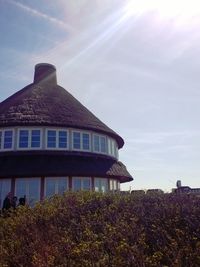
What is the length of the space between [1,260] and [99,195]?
14.1 ft

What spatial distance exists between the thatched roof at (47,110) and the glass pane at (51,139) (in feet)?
2.13

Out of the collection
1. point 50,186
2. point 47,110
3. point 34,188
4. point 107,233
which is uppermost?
point 47,110

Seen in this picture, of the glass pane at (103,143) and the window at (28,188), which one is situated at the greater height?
the glass pane at (103,143)

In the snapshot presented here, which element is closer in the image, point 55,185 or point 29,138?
point 55,185

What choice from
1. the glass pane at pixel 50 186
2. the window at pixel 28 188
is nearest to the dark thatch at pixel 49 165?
the glass pane at pixel 50 186

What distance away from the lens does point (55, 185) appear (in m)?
22.1

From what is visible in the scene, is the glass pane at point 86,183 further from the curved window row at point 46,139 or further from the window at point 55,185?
the curved window row at point 46,139

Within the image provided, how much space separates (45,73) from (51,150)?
10933 millimetres

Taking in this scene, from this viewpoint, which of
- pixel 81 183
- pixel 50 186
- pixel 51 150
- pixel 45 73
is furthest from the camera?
pixel 45 73

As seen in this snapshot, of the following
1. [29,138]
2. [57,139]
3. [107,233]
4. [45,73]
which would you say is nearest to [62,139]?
[57,139]

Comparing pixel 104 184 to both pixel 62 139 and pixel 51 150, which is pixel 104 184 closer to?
pixel 62 139

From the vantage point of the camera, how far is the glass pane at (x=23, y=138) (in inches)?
896

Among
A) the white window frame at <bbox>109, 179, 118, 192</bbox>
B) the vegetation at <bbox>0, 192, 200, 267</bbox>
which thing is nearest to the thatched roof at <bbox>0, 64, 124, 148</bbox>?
the white window frame at <bbox>109, 179, 118, 192</bbox>

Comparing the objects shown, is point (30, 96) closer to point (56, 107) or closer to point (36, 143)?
point (56, 107)
